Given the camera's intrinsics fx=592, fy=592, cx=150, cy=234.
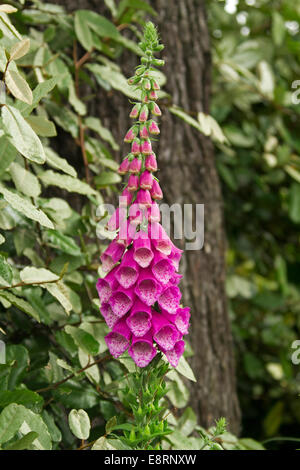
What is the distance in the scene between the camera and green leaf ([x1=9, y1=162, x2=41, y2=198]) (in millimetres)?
1284

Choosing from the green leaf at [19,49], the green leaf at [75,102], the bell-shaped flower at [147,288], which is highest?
the green leaf at [75,102]

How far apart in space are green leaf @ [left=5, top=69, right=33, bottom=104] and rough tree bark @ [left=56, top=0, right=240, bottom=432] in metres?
0.83

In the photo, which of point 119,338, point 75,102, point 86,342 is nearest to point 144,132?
point 119,338

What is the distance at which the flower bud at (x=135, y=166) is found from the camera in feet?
3.19

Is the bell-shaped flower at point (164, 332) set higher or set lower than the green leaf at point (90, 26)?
lower

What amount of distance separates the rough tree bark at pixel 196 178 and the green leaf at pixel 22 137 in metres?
0.86

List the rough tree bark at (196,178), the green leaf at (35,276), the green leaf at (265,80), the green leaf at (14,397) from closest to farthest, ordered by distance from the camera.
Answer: the green leaf at (14,397) < the green leaf at (35,276) < the rough tree bark at (196,178) < the green leaf at (265,80)

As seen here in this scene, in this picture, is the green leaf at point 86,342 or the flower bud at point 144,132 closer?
the flower bud at point 144,132

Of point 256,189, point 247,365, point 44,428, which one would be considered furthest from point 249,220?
point 44,428

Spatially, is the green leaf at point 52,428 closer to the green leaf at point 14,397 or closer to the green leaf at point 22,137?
the green leaf at point 14,397

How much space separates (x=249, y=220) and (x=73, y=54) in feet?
5.09

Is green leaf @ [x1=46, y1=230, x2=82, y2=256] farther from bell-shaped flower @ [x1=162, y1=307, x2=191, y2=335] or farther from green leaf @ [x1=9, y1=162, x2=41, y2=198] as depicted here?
bell-shaped flower @ [x1=162, y1=307, x2=191, y2=335]

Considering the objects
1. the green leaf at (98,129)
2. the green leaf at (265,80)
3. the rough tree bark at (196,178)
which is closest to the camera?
the green leaf at (98,129)

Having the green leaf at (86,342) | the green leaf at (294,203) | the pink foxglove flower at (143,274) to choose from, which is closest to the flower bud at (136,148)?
the pink foxglove flower at (143,274)
